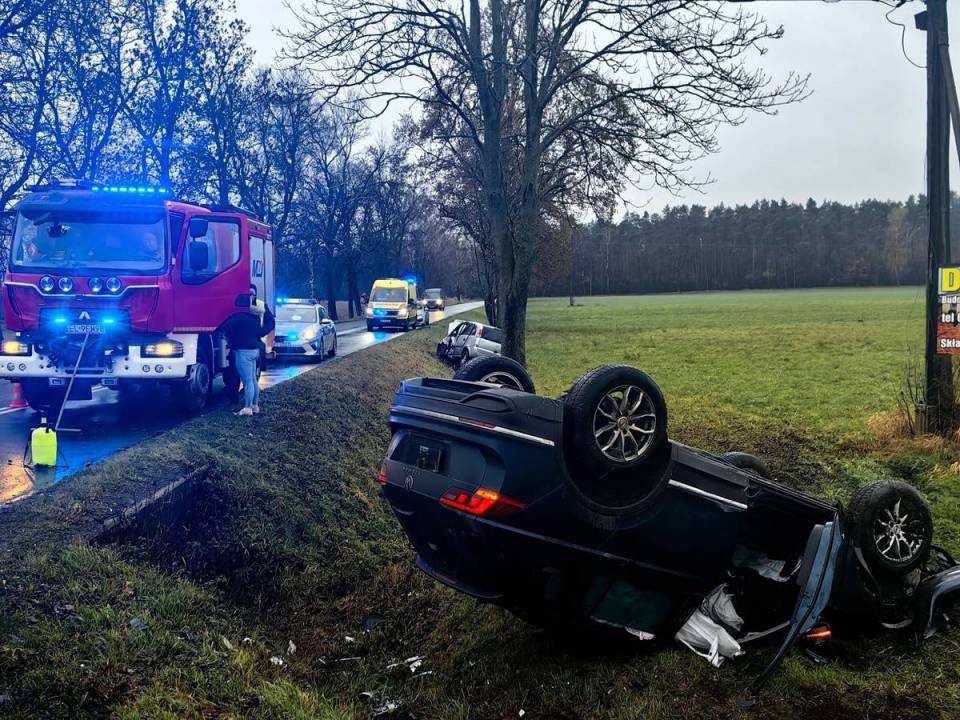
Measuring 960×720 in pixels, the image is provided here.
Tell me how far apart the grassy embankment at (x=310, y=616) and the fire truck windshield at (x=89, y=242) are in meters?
2.42

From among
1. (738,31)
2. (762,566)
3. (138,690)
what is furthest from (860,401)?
(138,690)

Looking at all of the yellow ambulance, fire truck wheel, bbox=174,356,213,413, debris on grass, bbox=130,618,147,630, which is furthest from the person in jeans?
the yellow ambulance

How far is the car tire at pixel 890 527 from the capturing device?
448cm

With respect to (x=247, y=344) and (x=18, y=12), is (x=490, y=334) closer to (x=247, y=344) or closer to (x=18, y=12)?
(x=247, y=344)

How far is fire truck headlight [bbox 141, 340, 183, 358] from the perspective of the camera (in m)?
10.8

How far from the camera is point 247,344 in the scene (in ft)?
35.6

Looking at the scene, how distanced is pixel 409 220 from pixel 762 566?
64008 millimetres

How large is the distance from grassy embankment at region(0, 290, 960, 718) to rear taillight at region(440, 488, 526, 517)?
124 centimetres

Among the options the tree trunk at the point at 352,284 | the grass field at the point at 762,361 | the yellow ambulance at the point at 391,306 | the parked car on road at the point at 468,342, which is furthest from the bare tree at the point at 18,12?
the tree trunk at the point at 352,284

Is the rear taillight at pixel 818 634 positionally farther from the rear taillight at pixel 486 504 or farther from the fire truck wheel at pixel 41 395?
the fire truck wheel at pixel 41 395

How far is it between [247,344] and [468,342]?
1393 centimetres

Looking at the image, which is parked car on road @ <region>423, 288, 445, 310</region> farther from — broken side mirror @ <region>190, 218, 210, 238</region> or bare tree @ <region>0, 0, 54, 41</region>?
broken side mirror @ <region>190, 218, 210, 238</region>

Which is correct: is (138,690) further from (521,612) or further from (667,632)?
(667,632)

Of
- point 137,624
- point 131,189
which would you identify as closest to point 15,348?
point 131,189
